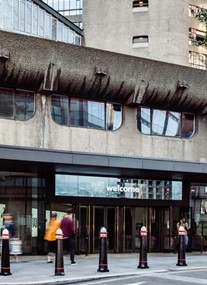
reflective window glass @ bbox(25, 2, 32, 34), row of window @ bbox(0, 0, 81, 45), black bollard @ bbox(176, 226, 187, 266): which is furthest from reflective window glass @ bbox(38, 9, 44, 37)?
black bollard @ bbox(176, 226, 187, 266)

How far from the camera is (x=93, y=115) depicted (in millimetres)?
24281

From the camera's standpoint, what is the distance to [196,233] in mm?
28297

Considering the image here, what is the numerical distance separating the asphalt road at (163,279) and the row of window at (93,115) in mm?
8094

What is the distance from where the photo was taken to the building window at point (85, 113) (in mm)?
23453

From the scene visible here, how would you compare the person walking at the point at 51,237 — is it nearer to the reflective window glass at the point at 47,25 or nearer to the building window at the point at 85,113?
the building window at the point at 85,113

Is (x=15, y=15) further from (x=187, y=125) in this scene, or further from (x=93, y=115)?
(x=93, y=115)

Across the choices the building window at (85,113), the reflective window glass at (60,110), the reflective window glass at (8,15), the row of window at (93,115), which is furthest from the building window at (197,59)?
the reflective window glass at (60,110)

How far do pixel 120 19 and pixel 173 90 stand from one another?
137 ft

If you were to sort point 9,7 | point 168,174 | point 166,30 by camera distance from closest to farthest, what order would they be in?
point 168,174
point 9,7
point 166,30

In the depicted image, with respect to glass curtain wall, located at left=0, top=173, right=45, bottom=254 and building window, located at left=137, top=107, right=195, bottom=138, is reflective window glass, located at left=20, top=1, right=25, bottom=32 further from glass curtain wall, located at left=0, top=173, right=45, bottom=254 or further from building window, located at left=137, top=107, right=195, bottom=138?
glass curtain wall, located at left=0, top=173, right=45, bottom=254

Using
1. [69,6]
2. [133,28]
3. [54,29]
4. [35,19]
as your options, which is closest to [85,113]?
[35,19]

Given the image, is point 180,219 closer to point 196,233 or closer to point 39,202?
point 196,233

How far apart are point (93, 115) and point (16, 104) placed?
3438 millimetres

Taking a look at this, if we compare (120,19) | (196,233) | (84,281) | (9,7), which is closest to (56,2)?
(120,19)
